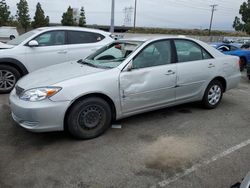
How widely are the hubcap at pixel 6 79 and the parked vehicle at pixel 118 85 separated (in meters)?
2.15

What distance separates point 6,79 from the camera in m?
6.29

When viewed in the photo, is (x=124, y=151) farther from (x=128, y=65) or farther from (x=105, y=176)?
(x=128, y=65)

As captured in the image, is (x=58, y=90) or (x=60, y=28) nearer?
(x=58, y=90)

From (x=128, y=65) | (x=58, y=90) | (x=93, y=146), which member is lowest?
(x=93, y=146)

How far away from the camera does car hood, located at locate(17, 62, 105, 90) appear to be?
3.85 metres

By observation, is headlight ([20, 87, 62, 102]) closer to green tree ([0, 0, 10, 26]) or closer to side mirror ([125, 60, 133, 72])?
side mirror ([125, 60, 133, 72])

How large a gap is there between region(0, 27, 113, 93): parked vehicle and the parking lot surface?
170 cm

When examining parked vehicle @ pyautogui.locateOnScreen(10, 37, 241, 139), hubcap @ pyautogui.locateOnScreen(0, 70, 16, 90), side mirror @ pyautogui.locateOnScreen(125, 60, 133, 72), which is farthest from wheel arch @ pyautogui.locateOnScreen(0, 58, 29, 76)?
side mirror @ pyautogui.locateOnScreen(125, 60, 133, 72)

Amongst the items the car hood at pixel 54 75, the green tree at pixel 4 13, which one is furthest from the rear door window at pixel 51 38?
the green tree at pixel 4 13

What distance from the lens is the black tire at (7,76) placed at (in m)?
6.22

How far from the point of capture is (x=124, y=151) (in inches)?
145

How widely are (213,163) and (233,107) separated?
271cm

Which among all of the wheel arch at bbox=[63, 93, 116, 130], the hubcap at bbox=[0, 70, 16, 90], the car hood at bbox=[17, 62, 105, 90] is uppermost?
the car hood at bbox=[17, 62, 105, 90]

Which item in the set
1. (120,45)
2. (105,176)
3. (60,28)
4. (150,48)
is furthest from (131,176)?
(60,28)
